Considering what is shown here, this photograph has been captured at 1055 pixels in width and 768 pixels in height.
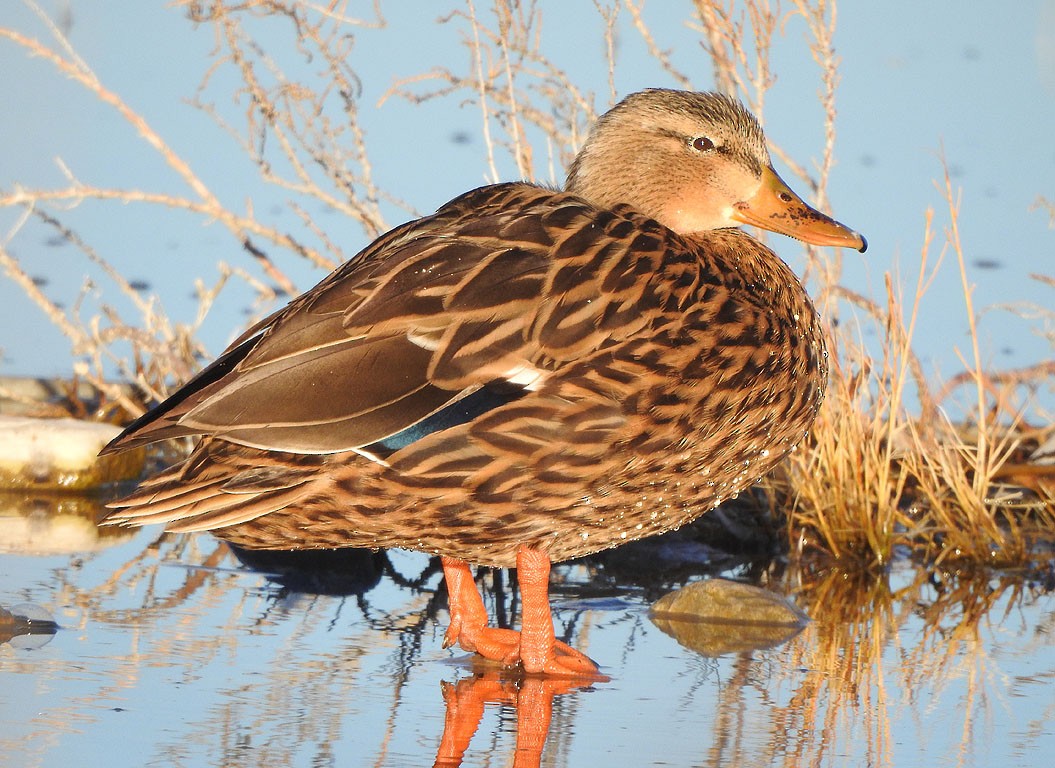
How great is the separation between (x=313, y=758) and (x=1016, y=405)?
404cm

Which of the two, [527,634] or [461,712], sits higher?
[527,634]

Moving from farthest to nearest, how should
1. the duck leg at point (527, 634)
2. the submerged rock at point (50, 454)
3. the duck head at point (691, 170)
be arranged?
the submerged rock at point (50, 454), the duck head at point (691, 170), the duck leg at point (527, 634)

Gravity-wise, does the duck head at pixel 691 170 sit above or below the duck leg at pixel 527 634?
above

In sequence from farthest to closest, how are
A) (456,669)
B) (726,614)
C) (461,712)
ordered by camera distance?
(726,614) < (456,669) < (461,712)

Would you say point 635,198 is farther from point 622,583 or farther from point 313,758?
point 313,758

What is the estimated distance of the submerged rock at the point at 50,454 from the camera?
6.12 m

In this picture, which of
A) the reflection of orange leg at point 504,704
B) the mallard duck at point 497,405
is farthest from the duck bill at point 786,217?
the reflection of orange leg at point 504,704

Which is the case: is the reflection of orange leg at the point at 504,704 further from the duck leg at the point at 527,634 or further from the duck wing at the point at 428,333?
the duck wing at the point at 428,333

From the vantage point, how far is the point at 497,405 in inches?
147

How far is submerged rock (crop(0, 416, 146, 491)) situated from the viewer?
6.12 meters

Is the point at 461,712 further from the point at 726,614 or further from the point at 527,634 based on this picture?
the point at 726,614

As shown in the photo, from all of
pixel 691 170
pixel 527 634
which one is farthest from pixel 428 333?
pixel 691 170

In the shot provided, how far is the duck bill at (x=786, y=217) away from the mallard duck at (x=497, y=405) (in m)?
0.49

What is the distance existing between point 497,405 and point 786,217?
147cm
